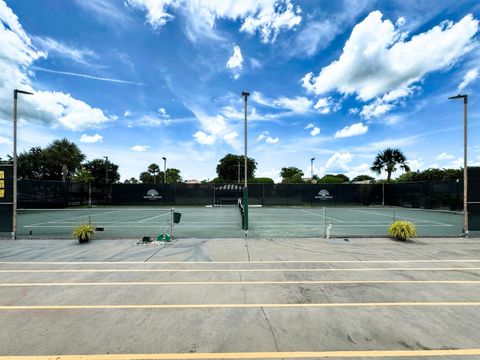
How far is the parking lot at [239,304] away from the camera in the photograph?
141 inches

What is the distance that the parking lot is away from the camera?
357 centimetres

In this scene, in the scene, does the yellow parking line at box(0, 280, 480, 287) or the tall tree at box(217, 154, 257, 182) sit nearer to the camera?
the yellow parking line at box(0, 280, 480, 287)

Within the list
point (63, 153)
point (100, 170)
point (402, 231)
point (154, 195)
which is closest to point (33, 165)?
point (63, 153)

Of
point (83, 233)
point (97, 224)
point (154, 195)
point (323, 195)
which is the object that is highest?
point (323, 195)

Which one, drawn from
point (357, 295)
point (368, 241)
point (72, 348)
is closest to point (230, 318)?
point (72, 348)

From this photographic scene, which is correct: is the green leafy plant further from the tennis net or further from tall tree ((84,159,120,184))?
tall tree ((84,159,120,184))

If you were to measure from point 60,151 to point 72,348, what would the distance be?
46061mm

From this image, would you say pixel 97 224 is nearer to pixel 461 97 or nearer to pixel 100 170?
pixel 461 97

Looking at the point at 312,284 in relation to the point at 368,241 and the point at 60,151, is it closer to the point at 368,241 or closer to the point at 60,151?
the point at 368,241

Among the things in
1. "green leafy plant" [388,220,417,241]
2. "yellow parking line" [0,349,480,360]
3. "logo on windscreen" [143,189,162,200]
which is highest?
"logo on windscreen" [143,189,162,200]

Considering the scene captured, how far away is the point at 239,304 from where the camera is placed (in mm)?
4898

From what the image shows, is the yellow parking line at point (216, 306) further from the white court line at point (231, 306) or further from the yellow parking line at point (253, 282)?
the yellow parking line at point (253, 282)

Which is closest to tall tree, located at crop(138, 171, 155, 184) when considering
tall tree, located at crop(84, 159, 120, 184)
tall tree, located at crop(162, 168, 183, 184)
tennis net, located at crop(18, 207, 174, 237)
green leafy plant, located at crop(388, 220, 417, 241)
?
tall tree, located at crop(162, 168, 183, 184)

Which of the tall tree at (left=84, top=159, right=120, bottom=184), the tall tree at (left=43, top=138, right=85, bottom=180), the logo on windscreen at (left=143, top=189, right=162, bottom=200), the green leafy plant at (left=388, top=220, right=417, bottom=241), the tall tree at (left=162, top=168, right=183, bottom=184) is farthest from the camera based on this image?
the tall tree at (left=162, top=168, right=183, bottom=184)
